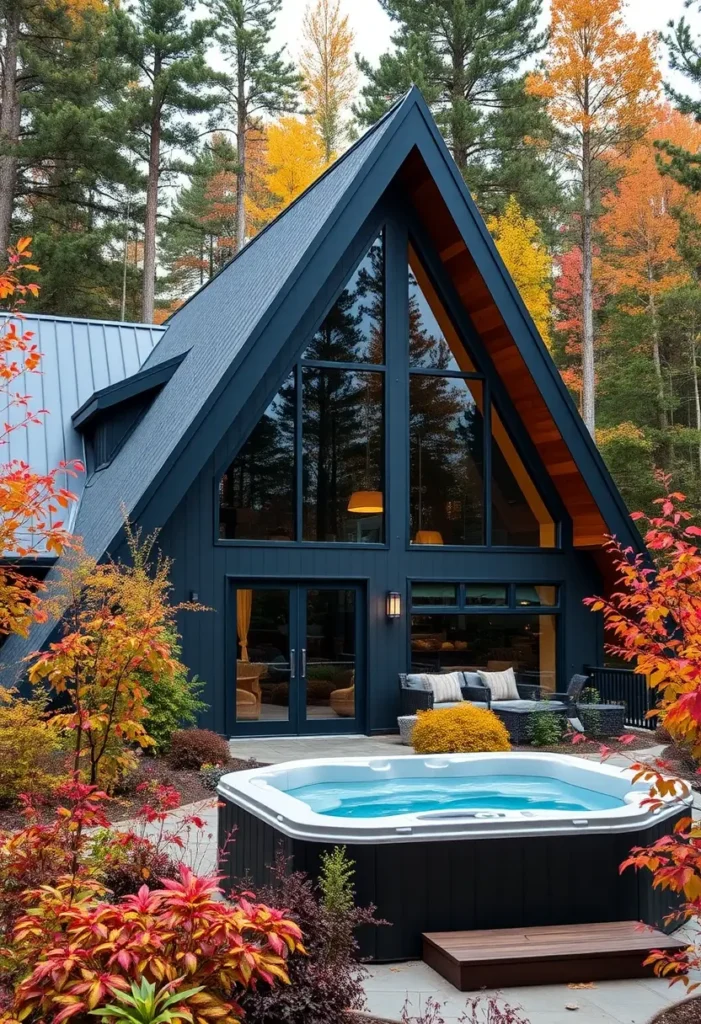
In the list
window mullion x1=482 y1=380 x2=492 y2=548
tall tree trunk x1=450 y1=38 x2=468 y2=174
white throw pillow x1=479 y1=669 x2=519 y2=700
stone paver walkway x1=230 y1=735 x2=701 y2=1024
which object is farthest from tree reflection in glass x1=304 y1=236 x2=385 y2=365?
tall tree trunk x1=450 y1=38 x2=468 y2=174

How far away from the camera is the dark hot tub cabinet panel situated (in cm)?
584

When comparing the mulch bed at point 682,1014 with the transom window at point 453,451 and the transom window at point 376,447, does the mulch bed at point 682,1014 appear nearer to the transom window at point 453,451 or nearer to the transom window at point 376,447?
the transom window at point 376,447

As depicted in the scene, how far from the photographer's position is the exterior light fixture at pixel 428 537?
14312 mm

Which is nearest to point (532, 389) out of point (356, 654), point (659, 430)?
point (356, 654)

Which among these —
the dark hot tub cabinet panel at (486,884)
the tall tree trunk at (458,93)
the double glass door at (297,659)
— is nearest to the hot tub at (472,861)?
the dark hot tub cabinet panel at (486,884)

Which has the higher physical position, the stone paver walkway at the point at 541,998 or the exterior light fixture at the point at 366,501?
the exterior light fixture at the point at 366,501

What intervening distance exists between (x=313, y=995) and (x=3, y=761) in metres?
Result: 5.08

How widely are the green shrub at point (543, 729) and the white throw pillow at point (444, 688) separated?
3.90 ft

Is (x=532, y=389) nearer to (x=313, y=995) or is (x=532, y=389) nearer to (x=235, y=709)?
(x=235, y=709)

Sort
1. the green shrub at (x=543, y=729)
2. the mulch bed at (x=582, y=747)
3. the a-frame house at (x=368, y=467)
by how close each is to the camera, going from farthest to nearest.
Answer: the a-frame house at (x=368, y=467), the green shrub at (x=543, y=729), the mulch bed at (x=582, y=747)

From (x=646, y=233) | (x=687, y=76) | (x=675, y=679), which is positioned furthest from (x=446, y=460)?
(x=646, y=233)

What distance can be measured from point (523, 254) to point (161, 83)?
9.93 m

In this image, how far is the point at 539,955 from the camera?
17.8ft

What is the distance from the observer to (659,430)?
27562 mm
